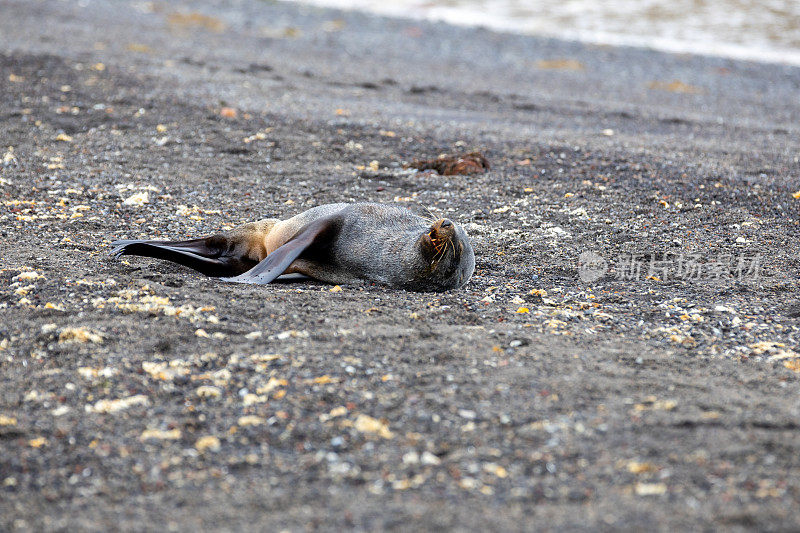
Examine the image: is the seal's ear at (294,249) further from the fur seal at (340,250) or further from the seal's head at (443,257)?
the seal's head at (443,257)

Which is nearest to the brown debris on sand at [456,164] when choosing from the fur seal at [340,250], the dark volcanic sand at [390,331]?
the dark volcanic sand at [390,331]

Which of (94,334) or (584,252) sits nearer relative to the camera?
(94,334)

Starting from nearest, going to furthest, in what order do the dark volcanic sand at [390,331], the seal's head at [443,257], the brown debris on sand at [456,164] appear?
the dark volcanic sand at [390,331]
the seal's head at [443,257]
the brown debris on sand at [456,164]

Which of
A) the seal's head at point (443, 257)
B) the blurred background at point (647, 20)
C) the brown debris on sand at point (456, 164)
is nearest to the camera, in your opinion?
the seal's head at point (443, 257)

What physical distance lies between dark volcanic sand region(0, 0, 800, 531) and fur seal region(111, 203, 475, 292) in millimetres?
163

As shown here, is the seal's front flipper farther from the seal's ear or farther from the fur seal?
the seal's ear

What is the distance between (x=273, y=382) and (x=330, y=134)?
4.75m

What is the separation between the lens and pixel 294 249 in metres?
4.54

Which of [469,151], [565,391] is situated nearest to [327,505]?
[565,391]

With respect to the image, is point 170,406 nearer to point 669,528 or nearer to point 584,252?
point 669,528

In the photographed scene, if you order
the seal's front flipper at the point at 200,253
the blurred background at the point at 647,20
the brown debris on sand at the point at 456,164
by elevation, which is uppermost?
the blurred background at the point at 647,20

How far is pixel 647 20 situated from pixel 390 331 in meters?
16.3

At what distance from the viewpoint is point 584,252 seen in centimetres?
517

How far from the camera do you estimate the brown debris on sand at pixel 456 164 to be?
672 cm
